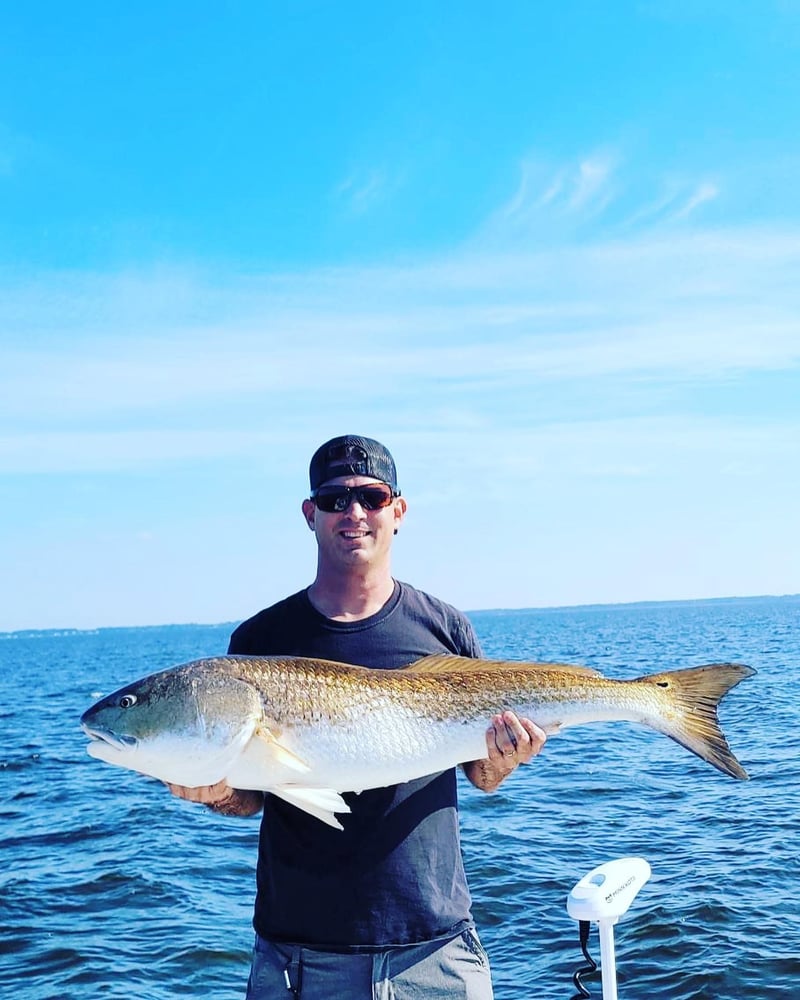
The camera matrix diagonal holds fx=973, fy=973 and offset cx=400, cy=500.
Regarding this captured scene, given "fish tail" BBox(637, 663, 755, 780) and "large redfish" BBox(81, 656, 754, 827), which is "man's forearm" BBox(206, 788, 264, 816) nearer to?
"large redfish" BBox(81, 656, 754, 827)

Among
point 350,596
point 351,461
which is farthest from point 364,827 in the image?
point 351,461

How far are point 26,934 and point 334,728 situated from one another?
10.0m

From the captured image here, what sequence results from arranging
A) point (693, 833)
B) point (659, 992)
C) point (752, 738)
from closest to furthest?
point (659, 992), point (693, 833), point (752, 738)

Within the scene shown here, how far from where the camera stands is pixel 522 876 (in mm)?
13250

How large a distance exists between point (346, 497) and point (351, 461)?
184 millimetres

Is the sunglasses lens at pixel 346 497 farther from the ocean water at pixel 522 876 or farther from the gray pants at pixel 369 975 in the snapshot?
the ocean water at pixel 522 876

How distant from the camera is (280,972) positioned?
427cm

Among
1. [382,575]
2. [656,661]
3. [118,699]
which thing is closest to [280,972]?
[118,699]

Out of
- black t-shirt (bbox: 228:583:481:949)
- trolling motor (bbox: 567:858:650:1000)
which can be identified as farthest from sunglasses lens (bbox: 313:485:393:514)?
trolling motor (bbox: 567:858:650:1000)

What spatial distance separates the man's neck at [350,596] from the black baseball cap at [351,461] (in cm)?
47

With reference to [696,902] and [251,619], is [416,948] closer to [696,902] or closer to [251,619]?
[251,619]

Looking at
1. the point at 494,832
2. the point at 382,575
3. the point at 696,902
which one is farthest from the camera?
the point at 494,832

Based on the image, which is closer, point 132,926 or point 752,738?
point 132,926

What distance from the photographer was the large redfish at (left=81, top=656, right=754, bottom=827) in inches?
167
